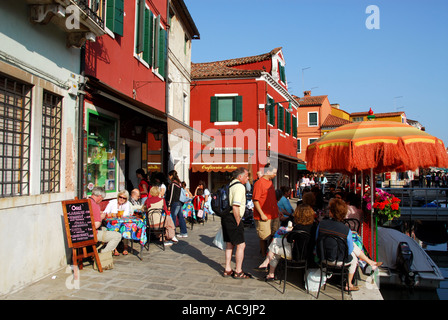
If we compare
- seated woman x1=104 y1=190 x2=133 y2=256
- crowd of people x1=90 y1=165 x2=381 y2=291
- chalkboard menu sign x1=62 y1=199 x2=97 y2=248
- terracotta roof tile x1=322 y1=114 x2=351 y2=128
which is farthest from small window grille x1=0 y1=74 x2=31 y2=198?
terracotta roof tile x1=322 y1=114 x2=351 y2=128

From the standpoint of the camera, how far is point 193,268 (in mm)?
6105

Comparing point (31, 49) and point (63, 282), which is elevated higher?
point (31, 49)

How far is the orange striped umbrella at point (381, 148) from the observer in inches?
210

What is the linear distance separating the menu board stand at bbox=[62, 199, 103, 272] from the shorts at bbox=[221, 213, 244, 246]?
209cm

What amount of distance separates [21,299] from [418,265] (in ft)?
22.9

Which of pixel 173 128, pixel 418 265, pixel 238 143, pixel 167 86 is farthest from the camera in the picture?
pixel 238 143

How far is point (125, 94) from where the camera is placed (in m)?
7.93

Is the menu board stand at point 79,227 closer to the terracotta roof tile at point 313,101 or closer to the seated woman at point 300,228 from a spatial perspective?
the seated woman at point 300,228

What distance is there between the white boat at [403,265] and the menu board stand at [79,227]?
17.6ft

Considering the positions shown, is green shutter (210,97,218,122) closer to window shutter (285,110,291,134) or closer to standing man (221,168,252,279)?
window shutter (285,110,291,134)

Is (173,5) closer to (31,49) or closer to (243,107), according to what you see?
(243,107)

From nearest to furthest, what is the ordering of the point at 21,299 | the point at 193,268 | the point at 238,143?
1. the point at 21,299
2. the point at 193,268
3. the point at 238,143

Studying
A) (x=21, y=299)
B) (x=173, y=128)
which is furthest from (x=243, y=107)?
(x=21, y=299)

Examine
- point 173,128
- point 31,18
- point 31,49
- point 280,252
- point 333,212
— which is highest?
point 31,18
